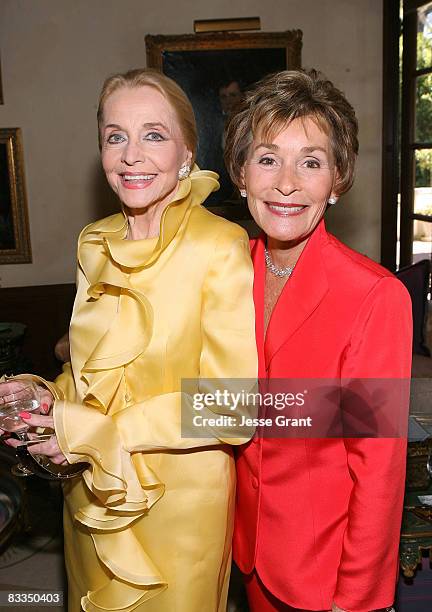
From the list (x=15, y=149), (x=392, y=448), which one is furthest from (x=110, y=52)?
(x=392, y=448)

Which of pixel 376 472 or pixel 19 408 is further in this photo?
pixel 19 408

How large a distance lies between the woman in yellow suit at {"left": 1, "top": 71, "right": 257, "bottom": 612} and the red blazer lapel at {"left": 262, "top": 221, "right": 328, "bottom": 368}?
9cm

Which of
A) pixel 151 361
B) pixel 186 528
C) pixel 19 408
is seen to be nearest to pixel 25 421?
pixel 19 408

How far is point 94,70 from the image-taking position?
4961 millimetres

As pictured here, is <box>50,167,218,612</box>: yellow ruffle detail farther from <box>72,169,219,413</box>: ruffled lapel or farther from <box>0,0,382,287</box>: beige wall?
<box>0,0,382,287</box>: beige wall

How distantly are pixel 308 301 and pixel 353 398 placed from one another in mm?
230

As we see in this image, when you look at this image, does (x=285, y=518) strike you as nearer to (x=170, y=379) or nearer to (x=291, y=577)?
(x=291, y=577)

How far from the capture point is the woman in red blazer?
1.38m

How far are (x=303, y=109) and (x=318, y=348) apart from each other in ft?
1.69

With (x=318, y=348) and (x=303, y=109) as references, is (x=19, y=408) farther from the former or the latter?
(x=303, y=109)

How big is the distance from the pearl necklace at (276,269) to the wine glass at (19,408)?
637 mm

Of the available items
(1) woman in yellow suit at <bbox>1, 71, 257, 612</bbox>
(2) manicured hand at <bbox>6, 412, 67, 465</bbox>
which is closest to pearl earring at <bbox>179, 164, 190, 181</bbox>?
(1) woman in yellow suit at <bbox>1, 71, 257, 612</bbox>

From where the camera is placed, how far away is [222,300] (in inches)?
55.7

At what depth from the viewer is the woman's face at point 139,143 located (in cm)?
144
